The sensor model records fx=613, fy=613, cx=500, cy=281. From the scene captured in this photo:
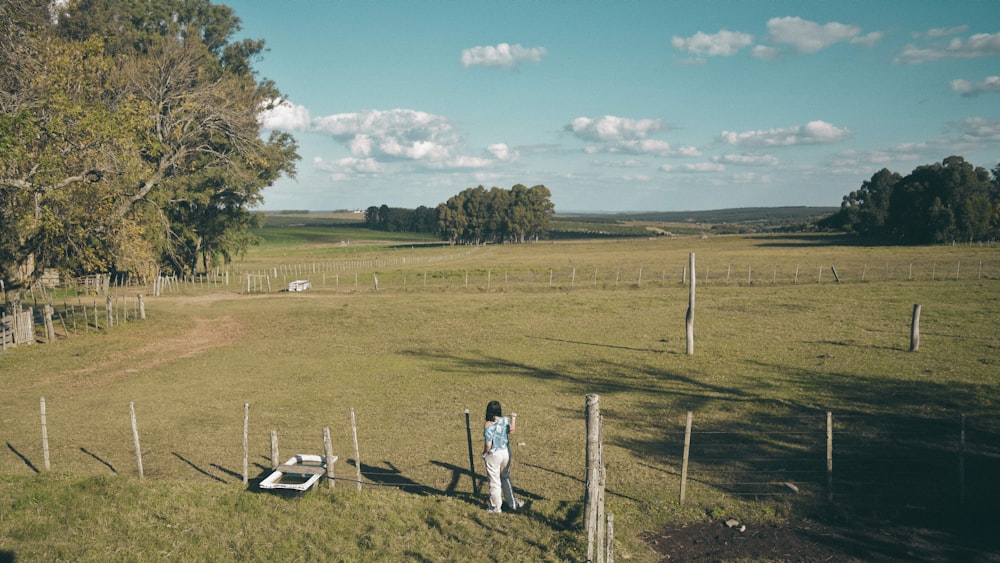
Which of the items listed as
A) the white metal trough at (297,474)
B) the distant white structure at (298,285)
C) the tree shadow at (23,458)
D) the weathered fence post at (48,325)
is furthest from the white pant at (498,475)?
the distant white structure at (298,285)

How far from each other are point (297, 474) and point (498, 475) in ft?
16.0

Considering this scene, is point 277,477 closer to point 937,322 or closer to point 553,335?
point 553,335

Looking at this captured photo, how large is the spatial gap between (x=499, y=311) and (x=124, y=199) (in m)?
21.5

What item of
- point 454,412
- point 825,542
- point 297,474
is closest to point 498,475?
point 297,474

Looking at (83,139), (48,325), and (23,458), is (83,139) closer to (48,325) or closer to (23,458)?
(48,325)

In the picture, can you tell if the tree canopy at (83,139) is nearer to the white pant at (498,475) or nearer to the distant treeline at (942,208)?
the white pant at (498,475)

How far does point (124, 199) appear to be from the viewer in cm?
2925

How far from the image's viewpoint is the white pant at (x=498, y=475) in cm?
1120

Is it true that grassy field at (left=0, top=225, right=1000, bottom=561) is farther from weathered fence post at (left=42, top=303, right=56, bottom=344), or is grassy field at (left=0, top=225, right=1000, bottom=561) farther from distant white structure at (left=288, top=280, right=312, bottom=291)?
distant white structure at (left=288, top=280, right=312, bottom=291)

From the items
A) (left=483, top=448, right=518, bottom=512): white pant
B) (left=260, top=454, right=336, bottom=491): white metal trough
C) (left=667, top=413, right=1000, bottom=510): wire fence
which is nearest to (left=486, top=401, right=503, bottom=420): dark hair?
(left=483, top=448, right=518, bottom=512): white pant

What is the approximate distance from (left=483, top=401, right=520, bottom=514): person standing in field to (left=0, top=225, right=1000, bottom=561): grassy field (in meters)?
0.47

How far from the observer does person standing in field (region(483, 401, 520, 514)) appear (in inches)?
440

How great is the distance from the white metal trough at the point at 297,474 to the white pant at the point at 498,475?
374 centimetres

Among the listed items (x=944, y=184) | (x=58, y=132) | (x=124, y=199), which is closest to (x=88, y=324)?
(x=124, y=199)
